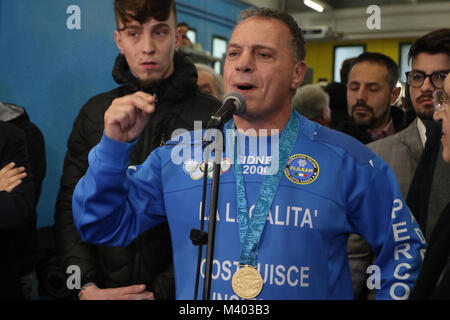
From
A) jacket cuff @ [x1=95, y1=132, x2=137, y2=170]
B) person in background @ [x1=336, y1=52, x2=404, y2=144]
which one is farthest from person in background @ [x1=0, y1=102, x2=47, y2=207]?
person in background @ [x1=336, y1=52, x2=404, y2=144]

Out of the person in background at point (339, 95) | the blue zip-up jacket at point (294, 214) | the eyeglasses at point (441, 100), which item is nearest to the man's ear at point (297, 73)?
the blue zip-up jacket at point (294, 214)

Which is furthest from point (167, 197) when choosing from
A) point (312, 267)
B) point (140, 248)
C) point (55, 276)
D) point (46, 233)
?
point (46, 233)

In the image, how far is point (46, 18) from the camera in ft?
10.4

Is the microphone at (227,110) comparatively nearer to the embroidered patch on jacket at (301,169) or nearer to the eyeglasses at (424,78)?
the embroidered patch on jacket at (301,169)

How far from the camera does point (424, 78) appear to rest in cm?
196

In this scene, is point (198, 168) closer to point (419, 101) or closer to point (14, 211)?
point (14, 211)

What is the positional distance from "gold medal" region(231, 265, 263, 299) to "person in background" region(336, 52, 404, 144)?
1.45 metres

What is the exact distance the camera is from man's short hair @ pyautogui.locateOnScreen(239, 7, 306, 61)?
5.05 feet

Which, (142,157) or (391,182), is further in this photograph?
(142,157)

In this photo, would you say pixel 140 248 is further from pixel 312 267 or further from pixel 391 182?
pixel 391 182

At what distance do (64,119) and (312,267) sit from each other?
2.46 metres

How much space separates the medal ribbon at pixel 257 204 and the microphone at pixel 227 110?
24cm

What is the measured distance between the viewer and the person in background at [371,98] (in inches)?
100
